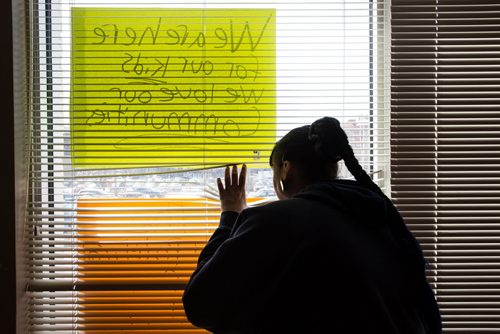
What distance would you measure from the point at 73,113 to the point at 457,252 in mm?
1379

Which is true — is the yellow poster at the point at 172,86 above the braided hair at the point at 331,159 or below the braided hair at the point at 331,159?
above

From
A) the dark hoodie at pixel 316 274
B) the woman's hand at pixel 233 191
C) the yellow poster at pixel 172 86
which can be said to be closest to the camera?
the dark hoodie at pixel 316 274

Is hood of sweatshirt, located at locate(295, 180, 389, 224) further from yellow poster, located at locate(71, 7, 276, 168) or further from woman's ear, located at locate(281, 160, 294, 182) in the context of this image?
yellow poster, located at locate(71, 7, 276, 168)

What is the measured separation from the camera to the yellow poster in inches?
59.1

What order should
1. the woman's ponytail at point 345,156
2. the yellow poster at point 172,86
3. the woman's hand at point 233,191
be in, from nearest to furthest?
the woman's ponytail at point 345,156, the woman's hand at point 233,191, the yellow poster at point 172,86

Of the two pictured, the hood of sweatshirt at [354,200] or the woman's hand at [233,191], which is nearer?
the hood of sweatshirt at [354,200]

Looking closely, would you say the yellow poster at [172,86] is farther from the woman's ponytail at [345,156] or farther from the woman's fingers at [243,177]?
the woman's ponytail at [345,156]

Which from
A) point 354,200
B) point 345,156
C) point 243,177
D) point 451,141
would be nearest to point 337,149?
point 345,156

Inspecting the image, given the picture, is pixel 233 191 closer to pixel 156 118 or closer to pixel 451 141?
pixel 156 118

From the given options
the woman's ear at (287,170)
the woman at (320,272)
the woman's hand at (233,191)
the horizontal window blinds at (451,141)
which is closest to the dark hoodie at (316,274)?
the woman at (320,272)

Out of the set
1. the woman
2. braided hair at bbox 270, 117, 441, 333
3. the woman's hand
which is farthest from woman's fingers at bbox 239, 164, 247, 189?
the woman

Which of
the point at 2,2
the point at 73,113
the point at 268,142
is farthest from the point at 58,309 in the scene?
the point at 2,2

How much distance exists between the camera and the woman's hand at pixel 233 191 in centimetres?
140

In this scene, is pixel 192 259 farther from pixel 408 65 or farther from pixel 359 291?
pixel 408 65
